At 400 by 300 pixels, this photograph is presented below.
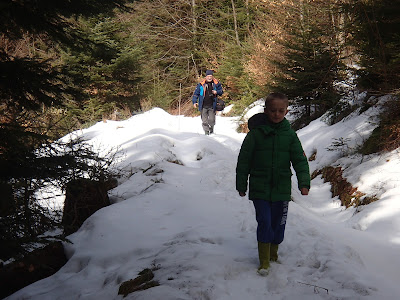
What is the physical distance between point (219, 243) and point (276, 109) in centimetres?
162

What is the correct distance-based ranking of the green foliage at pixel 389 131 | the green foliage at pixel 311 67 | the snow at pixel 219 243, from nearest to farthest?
the snow at pixel 219 243 < the green foliage at pixel 389 131 < the green foliage at pixel 311 67

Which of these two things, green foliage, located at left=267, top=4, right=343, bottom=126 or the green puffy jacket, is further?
green foliage, located at left=267, top=4, right=343, bottom=126

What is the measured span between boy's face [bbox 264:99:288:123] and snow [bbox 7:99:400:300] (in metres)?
1.38

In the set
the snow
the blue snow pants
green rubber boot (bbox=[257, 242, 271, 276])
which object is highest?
the blue snow pants

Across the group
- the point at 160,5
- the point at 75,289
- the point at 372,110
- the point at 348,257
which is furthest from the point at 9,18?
the point at 160,5

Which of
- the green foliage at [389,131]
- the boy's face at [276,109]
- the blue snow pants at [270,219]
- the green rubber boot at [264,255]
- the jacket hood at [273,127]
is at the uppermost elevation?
the boy's face at [276,109]

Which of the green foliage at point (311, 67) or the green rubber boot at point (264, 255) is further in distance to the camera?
the green foliage at point (311, 67)

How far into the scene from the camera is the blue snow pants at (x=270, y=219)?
300 cm

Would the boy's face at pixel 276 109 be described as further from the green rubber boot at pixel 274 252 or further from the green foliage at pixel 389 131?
the green foliage at pixel 389 131

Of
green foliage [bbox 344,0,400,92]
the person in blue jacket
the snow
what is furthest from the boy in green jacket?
the person in blue jacket

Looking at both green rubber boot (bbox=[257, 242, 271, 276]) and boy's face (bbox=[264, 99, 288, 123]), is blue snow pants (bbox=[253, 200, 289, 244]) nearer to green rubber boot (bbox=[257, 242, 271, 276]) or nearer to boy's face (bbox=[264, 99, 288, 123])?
green rubber boot (bbox=[257, 242, 271, 276])

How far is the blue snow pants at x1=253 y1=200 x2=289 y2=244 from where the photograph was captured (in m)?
3.00

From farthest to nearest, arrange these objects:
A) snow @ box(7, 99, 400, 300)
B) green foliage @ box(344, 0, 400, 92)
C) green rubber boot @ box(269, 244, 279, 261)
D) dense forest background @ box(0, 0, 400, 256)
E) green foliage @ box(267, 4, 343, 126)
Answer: green foliage @ box(267, 4, 343, 126)
green foliage @ box(344, 0, 400, 92)
dense forest background @ box(0, 0, 400, 256)
green rubber boot @ box(269, 244, 279, 261)
snow @ box(7, 99, 400, 300)

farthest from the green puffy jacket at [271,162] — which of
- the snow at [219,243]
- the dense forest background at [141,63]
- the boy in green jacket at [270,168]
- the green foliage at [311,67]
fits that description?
the green foliage at [311,67]
